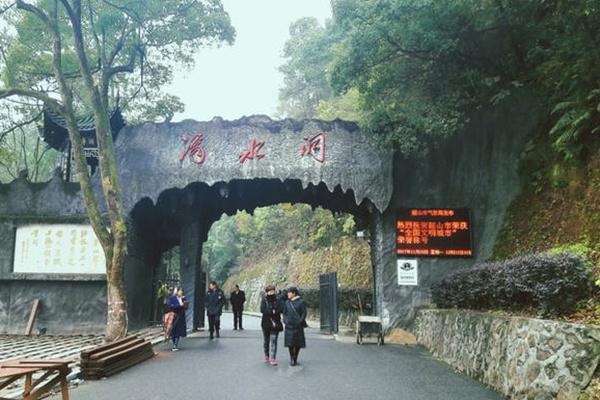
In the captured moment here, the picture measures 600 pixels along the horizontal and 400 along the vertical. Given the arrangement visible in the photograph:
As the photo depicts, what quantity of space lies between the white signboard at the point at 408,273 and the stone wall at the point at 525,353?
190 inches

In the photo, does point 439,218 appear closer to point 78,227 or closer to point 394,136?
point 394,136

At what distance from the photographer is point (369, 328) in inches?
563

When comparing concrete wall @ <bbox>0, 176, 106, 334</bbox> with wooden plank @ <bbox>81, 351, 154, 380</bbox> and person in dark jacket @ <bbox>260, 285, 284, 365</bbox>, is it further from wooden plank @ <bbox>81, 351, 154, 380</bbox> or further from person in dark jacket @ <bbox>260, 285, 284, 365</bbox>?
person in dark jacket @ <bbox>260, 285, 284, 365</bbox>

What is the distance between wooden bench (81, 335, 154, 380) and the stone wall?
20.1ft

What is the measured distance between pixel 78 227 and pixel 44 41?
572 centimetres

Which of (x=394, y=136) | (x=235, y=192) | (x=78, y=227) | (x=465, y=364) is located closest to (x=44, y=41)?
(x=78, y=227)

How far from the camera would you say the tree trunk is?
11289 millimetres

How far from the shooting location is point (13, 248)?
600 inches

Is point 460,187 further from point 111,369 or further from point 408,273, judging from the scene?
point 111,369

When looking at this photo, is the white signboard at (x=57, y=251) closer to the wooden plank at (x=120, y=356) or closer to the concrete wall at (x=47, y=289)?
the concrete wall at (x=47, y=289)

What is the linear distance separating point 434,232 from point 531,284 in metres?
7.91

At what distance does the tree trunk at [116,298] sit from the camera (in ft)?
37.0

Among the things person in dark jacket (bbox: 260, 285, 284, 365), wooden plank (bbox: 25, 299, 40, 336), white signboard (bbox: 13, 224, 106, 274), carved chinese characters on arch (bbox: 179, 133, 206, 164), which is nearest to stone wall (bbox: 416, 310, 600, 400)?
person in dark jacket (bbox: 260, 285, 284, 365)

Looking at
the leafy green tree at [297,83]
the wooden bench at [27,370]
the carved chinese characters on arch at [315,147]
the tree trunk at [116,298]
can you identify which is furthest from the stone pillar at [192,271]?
the leafy green tree at [297,83]
